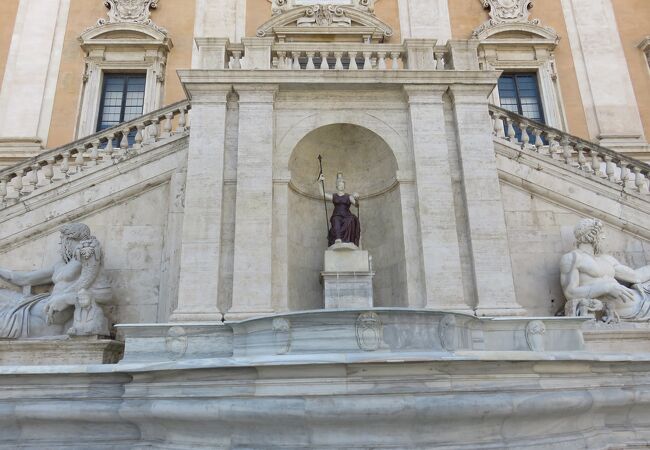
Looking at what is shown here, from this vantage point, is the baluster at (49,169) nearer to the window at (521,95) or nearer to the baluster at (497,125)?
the baluster at (497,125)

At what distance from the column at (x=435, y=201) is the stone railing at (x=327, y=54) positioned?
0.69 meters

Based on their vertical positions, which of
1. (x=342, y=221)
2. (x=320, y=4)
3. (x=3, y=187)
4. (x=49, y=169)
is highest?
(x=320, y=4)

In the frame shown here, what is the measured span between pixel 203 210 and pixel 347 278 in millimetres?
2343

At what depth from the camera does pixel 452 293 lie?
7.56 metres

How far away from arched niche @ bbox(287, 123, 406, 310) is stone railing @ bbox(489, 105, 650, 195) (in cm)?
221

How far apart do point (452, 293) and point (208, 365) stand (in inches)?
155

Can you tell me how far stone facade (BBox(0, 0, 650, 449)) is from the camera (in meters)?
4.86

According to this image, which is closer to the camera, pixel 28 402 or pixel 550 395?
pixel 550 395

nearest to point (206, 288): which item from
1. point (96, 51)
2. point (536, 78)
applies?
point (96, 51)

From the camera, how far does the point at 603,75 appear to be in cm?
1491

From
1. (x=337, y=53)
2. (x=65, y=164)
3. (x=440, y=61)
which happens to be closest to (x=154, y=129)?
(x=65, y=164)

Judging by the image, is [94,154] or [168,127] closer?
[94,154]

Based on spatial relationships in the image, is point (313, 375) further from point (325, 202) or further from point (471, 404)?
point (325, 202)

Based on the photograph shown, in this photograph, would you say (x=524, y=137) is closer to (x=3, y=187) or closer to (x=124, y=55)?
(x=3, y=187)
